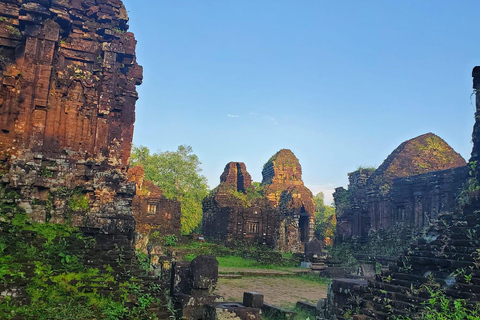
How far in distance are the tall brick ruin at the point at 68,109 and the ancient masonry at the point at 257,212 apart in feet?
55.3

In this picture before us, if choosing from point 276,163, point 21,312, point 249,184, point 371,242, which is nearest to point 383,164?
point 371,242

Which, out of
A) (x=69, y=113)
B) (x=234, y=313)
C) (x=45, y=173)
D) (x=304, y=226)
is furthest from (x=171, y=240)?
(x=234, y=313)

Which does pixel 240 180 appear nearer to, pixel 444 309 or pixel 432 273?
pixel 432 273

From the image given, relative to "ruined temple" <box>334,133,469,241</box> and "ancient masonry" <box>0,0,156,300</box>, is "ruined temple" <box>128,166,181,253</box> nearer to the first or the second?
"ruined temple" <box>334,133,469,241</box>

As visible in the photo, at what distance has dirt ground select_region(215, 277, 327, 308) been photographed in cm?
1276

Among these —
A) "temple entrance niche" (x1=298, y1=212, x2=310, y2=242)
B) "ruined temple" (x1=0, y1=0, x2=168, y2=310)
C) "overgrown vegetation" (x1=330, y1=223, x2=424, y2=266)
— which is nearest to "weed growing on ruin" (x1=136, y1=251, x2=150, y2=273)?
"ruined temple" (x1=0, y1=0, x2=168, y2=310)

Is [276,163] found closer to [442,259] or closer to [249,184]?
[249,184]

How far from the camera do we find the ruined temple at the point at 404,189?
71.8ft

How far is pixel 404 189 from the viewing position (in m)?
24.1

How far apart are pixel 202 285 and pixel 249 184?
92.2ft

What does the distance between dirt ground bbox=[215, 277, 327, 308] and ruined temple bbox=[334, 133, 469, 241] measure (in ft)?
28.8

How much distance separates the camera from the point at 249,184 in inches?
1460

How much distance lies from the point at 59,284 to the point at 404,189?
68.3 ft

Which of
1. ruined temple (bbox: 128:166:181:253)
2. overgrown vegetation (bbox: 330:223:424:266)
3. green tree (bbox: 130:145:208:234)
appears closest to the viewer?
overgrown vegetation (bbox: 330:223:424:266)
